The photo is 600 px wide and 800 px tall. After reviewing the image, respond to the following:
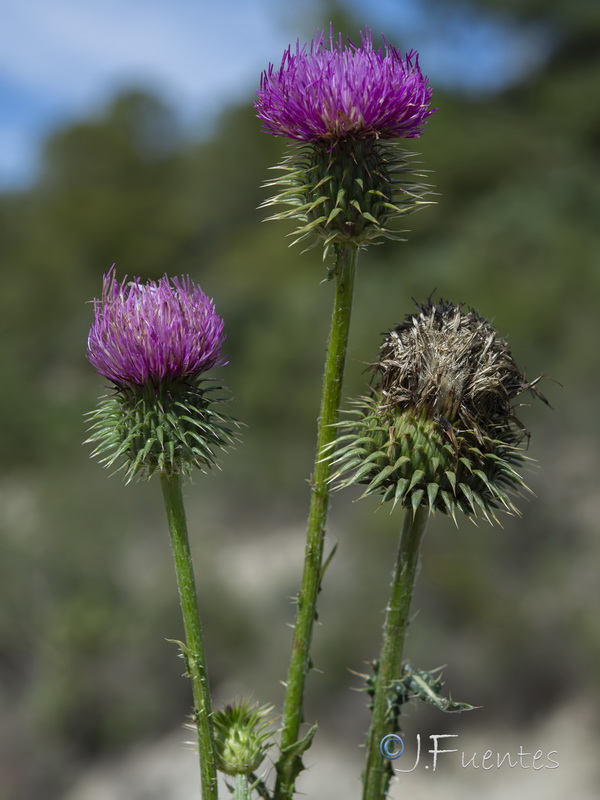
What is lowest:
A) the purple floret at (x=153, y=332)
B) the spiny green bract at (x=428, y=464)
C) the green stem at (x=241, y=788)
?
the green stem at (x=241, y=788)

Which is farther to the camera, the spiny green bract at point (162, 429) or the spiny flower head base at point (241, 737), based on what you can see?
the spiny green bract at point (162, 429)

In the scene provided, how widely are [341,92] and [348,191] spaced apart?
352 millimetres

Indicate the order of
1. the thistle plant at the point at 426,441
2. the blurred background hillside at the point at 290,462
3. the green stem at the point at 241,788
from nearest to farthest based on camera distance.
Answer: the green stem at the point at 241,788 < the thistle plant at the point at 426,441 < the blurred background hillside at the point at 290,462

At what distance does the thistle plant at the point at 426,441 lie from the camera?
2920 millimetres

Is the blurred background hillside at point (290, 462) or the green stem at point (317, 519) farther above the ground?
the blurred background hillside at point (290, 462)

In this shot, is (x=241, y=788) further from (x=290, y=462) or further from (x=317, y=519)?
(x=290, y=462)

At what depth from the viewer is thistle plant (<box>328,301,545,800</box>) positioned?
292 cm

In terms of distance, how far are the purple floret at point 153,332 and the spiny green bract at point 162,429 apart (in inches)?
3.9

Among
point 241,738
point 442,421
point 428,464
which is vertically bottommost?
point 241,738

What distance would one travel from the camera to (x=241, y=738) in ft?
9.08

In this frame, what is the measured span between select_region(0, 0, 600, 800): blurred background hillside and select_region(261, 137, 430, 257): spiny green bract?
0.86 metres

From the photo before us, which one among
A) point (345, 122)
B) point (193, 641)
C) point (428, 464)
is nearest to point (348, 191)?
point (345, 122)

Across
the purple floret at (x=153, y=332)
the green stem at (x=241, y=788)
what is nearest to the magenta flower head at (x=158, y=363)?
the purple floret at (x=153, y=332)

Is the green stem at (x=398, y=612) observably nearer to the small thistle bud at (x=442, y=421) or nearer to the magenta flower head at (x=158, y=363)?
the small thistle bud at (x=442, y=421)
